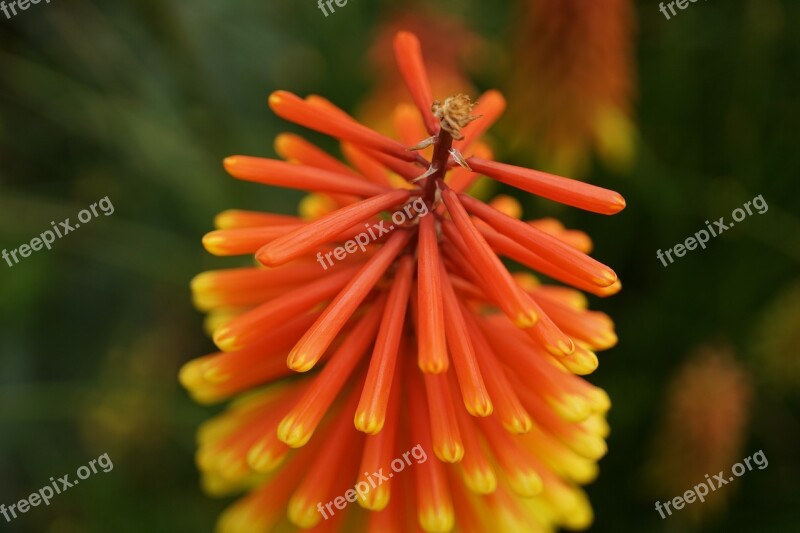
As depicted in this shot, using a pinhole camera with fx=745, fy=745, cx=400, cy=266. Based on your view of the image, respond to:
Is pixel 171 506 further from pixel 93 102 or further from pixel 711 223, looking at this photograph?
pixel 711 223

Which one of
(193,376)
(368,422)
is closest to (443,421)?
(368,422)

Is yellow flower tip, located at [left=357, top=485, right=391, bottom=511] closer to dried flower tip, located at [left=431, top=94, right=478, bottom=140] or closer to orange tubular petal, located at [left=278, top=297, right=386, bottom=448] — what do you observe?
orange tubular petal, located at [left=278, top=297, right=386, bottom=448]

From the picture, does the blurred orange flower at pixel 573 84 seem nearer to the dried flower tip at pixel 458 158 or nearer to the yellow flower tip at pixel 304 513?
the dried flower tip at pixel 458 158

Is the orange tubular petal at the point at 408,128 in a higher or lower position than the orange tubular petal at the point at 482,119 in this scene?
higher

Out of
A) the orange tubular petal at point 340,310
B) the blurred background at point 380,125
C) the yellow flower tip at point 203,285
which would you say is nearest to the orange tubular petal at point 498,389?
the orange tubular petal at point 340,310

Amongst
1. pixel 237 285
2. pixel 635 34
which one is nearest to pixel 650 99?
pixel 635 34
